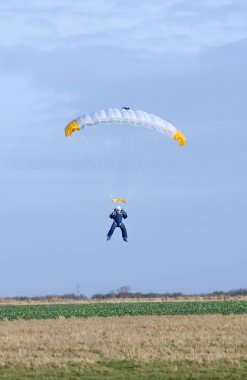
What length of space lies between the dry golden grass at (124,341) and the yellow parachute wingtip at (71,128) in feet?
24.2

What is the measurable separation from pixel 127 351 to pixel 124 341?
2613 millimetres

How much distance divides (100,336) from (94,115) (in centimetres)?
825

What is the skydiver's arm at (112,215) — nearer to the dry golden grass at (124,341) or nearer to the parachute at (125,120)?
→ the parachute at (125,120)

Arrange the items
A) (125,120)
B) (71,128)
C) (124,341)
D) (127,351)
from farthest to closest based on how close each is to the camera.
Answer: (71,128) → (125,120) → (124,341) → (127,351)

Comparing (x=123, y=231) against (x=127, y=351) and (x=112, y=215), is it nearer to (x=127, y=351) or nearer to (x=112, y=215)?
(x=112, y=215)

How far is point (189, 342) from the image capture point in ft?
98.1

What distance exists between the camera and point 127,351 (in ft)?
91.2

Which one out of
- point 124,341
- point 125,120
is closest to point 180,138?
point 125,120

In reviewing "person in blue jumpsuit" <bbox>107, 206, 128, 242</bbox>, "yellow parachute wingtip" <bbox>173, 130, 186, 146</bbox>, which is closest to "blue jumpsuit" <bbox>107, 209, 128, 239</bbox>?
"person in blue jumpsuit" <bbox>107, 206, 128, 242</bbox>

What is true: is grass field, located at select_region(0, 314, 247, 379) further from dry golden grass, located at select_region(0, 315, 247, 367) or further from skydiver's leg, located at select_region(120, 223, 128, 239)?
skydiver's leg, located at select_region(120, 223, 128, 239)

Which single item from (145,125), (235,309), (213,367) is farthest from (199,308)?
(213,367)

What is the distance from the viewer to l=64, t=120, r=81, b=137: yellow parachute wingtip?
36.5 m

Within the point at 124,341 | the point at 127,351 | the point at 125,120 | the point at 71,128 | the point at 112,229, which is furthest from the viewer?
the point at 112,229

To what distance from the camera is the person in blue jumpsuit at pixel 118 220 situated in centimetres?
3803
